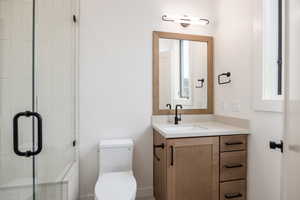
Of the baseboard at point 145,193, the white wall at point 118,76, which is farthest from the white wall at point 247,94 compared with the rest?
the baseboard at point 145,193

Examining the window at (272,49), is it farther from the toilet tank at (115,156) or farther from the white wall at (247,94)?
the toilet tank at (115,156)

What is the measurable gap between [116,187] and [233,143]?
1168 millimetres

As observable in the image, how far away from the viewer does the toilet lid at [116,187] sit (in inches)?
54.0

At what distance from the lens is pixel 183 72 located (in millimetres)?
2291

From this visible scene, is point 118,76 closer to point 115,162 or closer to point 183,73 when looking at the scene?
point 183,73

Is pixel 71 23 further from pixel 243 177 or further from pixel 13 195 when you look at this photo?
pixel 243 177

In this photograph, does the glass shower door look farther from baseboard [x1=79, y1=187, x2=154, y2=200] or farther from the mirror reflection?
the mirror reflection

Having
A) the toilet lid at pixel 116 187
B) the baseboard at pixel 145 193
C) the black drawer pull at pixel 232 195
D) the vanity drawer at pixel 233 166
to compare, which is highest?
the vanity drawer at pixel 233 166

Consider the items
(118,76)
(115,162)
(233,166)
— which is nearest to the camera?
(233,166)

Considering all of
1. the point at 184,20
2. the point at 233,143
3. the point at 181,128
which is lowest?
the point at 233,143

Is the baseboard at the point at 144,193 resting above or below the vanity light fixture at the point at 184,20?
below

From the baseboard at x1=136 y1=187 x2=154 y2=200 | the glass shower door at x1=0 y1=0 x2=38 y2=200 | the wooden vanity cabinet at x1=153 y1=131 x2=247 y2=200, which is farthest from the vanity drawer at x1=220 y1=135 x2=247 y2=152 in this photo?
the glass shower door at x1=0 y1=0 x2=38 y2=200

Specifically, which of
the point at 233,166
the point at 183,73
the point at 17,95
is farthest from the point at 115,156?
the point at 183,73

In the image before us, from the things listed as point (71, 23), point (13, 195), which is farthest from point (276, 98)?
point (13, 195)
